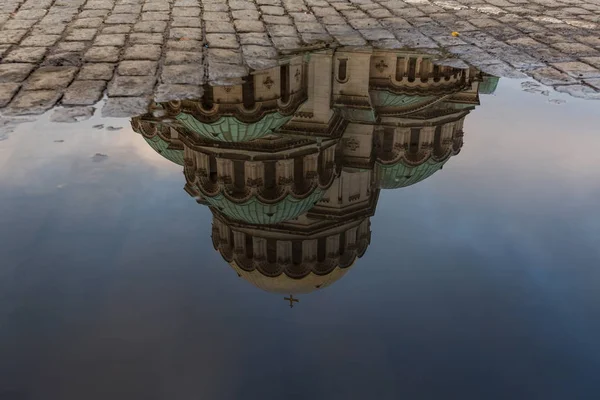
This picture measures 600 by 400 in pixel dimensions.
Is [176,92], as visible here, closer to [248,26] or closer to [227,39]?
[227,39]

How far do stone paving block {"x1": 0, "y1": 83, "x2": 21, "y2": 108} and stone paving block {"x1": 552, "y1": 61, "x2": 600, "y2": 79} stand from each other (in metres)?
6.87

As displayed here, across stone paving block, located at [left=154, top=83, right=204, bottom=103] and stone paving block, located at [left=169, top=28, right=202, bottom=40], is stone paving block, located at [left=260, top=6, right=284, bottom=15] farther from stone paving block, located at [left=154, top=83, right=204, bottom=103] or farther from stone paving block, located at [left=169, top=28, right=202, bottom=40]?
stone paving block, located at [left=154, top=83, right=204, bottom=103]

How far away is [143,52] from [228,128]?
96.9 inches

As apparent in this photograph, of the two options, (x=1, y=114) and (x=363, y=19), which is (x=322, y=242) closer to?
(x=1, y=114)

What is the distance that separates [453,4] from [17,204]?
952cm

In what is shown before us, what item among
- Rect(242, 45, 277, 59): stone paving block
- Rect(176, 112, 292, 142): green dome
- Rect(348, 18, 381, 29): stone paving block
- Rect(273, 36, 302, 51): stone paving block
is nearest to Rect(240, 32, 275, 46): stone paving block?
Rect(273, 36, 302, 51): stone paving block

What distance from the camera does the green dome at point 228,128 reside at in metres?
6.58

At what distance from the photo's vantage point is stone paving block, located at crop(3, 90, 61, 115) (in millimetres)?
6625

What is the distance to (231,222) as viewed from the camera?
5.18 meters

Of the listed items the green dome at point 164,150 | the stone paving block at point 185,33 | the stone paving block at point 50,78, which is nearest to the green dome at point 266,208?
the green dome at point 164,150

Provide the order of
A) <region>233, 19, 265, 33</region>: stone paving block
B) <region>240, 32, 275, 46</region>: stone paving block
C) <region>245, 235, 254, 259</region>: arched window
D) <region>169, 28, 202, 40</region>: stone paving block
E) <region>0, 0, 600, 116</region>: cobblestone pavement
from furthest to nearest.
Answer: <region>233, 19, 265, 33</region>: stone paving block
<region>169, 28, 202, 40</region>: stone paving block
<region>240, 32, 275, 46</region>: stone paving block
<region>0, 0, 600, 116</region>: cobblestone pavement
<region>245, 235, 254, 259</region>: arched window

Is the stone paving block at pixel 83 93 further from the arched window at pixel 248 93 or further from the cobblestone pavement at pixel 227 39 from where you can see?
the arched window at pixel 248 93

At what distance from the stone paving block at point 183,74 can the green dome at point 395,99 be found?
224cm

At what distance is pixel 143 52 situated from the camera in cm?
851
